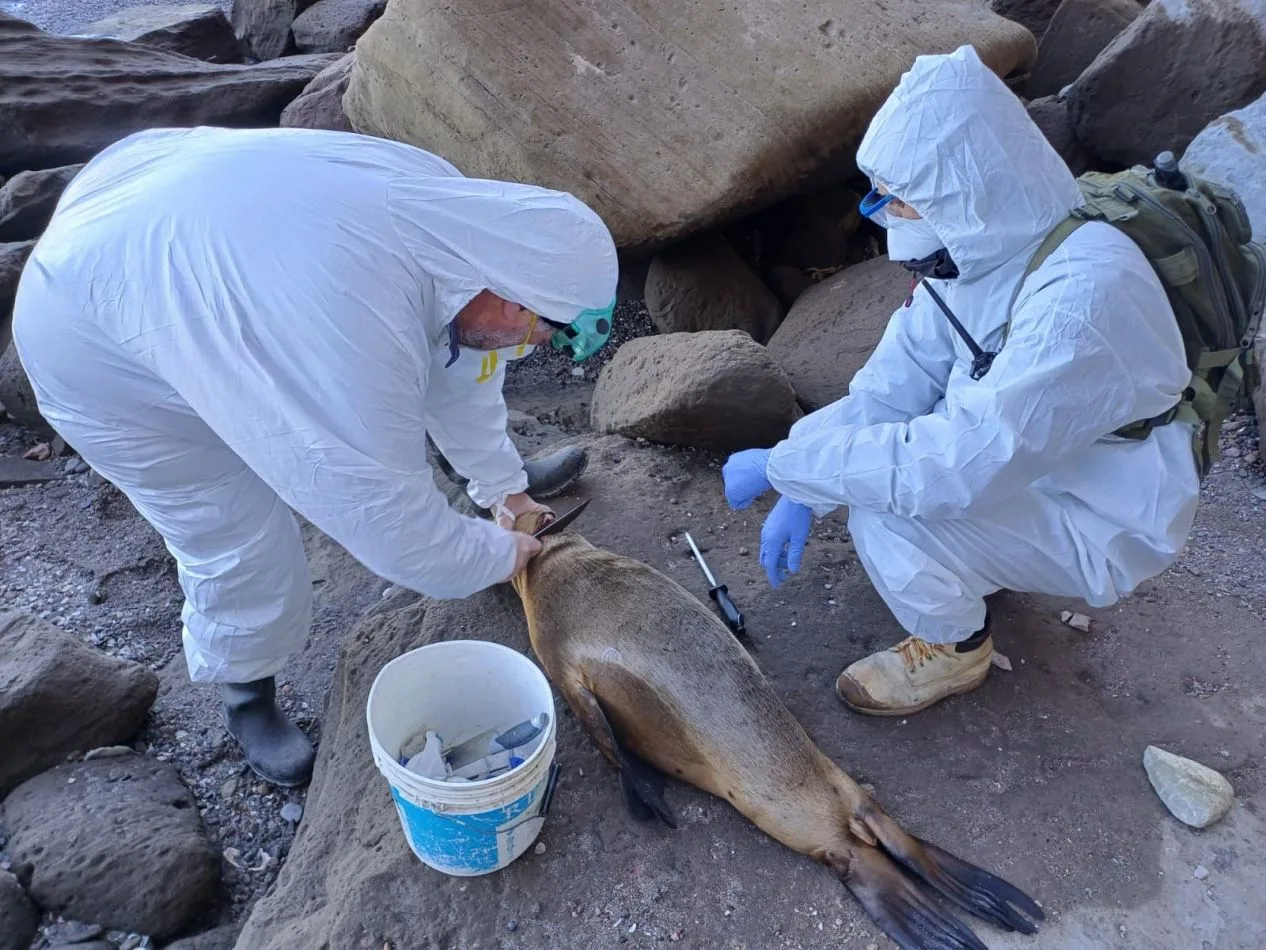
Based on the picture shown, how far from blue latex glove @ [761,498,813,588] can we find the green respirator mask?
83cm

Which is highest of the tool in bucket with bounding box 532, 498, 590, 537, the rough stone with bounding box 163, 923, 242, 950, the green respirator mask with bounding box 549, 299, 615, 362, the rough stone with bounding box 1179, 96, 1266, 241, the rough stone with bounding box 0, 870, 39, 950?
the green respirator mask with bounding box 549, 299, 615, 362

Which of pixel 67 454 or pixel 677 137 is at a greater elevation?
pixel 677 137

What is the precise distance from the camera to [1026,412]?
2234mm

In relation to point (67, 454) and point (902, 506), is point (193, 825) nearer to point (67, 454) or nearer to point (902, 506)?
point (902, 506)

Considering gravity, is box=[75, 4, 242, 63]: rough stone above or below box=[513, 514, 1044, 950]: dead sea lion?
above

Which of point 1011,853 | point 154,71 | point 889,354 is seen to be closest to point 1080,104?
point 889,354

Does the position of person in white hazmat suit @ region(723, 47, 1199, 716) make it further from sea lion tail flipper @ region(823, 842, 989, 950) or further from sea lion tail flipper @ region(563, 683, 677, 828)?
sea lion tail flipper @ region(563, 683, 677, 828)

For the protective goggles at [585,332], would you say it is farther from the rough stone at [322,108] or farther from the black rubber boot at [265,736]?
the rough stone at [322,108]

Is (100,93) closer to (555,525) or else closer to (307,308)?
(555,525)

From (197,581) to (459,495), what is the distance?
128cm

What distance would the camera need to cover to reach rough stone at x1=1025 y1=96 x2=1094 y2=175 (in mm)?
5488

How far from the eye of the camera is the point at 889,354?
9.66 feet

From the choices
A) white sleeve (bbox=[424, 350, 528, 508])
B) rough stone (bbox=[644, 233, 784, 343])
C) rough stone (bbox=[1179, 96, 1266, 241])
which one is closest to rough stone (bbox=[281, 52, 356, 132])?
rough stone (bbox=[644, 233, 784, 343])

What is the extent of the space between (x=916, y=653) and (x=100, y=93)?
6.79 metres
